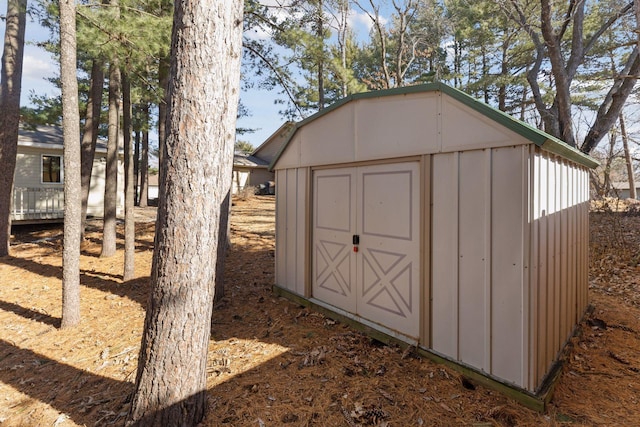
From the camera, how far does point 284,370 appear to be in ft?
11.7

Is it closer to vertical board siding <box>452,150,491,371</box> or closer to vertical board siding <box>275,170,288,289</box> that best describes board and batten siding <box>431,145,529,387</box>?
vertical board siding <box>452,150,491,371</box>

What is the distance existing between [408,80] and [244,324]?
57.2 feet

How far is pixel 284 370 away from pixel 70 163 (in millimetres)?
4310

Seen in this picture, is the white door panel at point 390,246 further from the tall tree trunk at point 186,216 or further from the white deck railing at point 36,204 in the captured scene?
the white deck railing at point 36,204

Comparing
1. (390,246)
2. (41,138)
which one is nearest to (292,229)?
(390,246)

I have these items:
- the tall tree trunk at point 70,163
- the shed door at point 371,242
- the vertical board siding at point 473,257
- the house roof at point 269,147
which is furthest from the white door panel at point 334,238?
the house roof at point 269,147

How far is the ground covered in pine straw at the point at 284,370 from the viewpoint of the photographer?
2875 millimetres

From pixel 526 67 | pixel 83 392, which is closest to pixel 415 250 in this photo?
pixel 83 392

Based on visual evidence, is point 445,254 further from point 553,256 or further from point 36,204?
point 36,204

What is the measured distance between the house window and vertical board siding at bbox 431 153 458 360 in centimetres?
1469

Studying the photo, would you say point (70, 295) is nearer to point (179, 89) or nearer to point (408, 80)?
point (179, 89)

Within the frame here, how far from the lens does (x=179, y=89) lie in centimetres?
263

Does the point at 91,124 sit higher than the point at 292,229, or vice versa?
the point at 91,124

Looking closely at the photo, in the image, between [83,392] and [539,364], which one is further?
[83,392]
